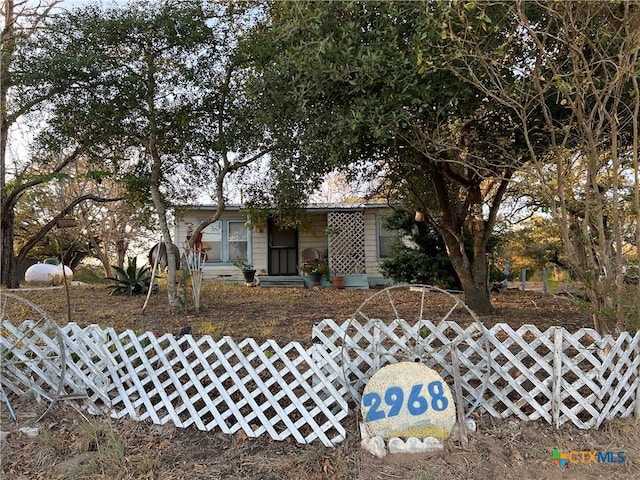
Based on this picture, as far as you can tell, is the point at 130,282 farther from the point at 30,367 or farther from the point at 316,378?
the point at 316,378

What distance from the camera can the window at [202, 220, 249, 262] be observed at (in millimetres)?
12672

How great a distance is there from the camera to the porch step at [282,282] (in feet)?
38.1

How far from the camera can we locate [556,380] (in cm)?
265

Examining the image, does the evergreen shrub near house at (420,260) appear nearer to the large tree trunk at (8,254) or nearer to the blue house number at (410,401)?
the blue house number at (410,401)

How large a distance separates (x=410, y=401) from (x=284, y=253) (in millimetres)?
10927

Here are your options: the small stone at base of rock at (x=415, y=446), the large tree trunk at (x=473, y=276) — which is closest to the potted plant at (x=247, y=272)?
the large tree trunk at (x=473, y=276)

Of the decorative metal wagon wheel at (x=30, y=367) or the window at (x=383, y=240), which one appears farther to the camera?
the window at (x=383, y=240)

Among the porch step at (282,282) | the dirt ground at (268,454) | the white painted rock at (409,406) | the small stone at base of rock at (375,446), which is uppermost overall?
the porch step at (282,282)

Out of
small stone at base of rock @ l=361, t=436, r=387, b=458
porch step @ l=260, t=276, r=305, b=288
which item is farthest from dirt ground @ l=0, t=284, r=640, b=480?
porch step @ l=260, t=276, r=305, b=288

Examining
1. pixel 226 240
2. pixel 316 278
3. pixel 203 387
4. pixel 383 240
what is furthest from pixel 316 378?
pixel 226 240

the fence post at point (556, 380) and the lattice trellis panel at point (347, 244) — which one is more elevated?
the lattice trellis panel at point (347, 244)

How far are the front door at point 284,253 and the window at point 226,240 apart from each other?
932mm

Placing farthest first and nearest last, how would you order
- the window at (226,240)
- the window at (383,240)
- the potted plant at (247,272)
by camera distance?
the window at (226,240) → the window at (383,240) → the potted plant at (247,272)

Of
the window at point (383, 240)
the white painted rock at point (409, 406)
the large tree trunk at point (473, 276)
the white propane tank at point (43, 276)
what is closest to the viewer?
the white painted rock at point (409, 406)
